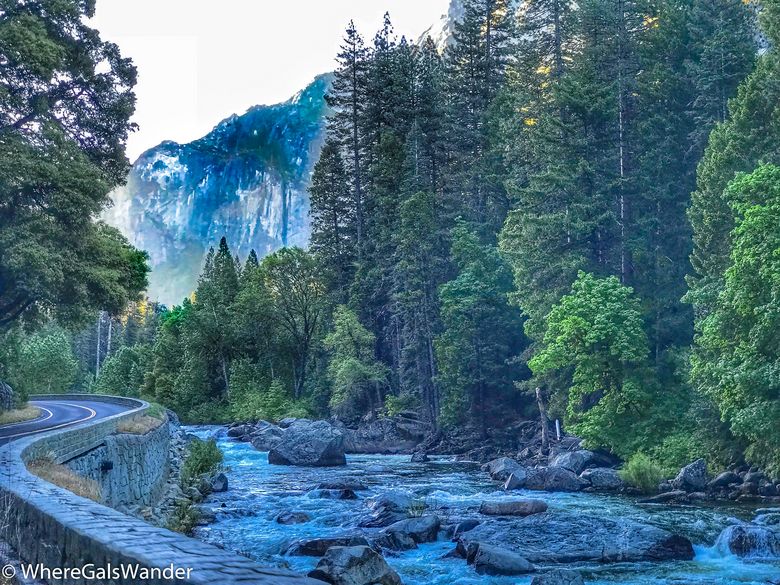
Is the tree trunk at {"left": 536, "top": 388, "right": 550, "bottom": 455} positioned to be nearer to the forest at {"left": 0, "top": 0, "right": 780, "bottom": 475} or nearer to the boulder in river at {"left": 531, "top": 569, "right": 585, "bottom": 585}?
the forest at {"left": 0, "top": 0, "right": 780, "bottom": 475}

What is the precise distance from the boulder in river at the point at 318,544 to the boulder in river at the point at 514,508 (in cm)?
599

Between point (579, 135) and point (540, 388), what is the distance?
1454 centimetres

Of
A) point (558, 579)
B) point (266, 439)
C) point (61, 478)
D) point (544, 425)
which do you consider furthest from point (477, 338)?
point (61, 478)

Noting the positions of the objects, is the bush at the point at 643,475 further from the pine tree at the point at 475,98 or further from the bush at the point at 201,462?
the pine tree at the point at 475,98

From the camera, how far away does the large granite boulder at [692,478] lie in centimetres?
2788

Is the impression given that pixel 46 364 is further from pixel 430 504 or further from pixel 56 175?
pixel 430 504

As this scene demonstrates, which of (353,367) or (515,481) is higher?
(353,367)

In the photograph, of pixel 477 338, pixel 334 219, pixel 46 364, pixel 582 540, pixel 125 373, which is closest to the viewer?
pixel 582 540

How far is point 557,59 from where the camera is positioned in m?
53.7

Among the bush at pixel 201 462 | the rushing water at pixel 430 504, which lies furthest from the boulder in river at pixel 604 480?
the bush at pixel 201 462

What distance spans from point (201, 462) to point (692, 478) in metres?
19.3

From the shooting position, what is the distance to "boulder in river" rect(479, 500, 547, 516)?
23281 millimetres

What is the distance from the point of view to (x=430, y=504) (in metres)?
25.4

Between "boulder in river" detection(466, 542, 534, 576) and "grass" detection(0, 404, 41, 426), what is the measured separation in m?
21.5
